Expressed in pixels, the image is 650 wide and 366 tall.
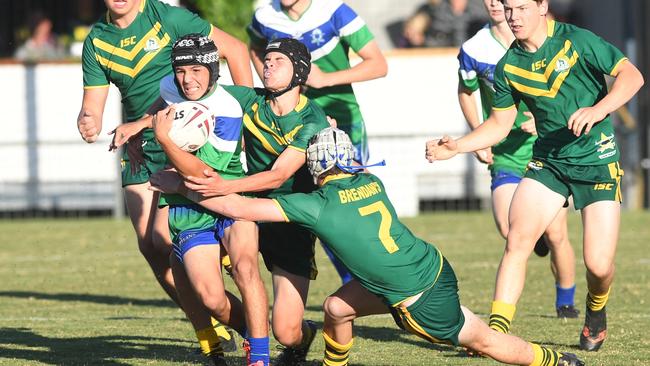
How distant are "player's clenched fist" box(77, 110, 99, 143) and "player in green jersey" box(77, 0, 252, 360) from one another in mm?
148

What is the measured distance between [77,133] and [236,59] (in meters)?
10.0

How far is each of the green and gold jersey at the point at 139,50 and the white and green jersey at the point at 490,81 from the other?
178 centimetres

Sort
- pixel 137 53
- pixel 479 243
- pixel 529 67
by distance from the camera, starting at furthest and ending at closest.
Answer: pixel 479 243 < pixel 137 53 < pixel 529 67

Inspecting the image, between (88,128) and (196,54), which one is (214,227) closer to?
(196,54)

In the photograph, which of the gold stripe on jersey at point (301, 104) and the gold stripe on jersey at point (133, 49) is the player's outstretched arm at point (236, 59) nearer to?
the gold stripe on jersey at point (133, 49)

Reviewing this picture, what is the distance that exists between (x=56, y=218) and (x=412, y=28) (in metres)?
5.64

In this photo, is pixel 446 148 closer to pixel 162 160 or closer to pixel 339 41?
pixel 162 160

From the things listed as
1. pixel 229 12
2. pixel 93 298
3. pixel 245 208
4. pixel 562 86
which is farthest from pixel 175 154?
pixel 229 12

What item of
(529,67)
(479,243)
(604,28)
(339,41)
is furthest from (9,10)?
(529,67)

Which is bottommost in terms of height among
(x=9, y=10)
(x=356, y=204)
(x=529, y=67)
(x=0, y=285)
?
(x=0, y=285)

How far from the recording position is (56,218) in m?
17.6

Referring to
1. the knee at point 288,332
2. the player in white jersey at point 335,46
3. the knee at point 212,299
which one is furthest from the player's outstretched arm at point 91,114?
the player in white jersey at point 335,46

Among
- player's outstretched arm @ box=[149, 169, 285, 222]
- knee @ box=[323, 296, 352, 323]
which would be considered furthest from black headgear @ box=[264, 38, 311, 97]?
knee @ box=[323, 296, 352, 323]

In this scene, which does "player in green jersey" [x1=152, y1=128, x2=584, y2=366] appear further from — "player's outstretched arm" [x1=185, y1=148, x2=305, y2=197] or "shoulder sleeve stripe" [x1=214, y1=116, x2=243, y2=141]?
"shoulder sleeve stripe" [x1=214, y1=116, x2=243, y2=141]
